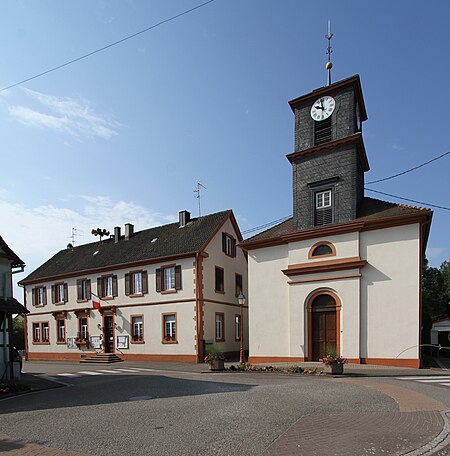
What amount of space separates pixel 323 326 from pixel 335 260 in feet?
10.4

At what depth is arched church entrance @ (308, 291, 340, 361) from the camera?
1716cm

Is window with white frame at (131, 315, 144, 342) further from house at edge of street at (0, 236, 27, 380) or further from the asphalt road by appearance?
the asphalt road

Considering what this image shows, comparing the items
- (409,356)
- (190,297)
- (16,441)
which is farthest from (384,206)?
(16,441)

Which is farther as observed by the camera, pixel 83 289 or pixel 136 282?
pixel 83 289

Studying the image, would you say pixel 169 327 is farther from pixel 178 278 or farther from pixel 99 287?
pixel 99 287

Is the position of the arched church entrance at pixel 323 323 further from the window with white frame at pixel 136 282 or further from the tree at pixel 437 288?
the tree at pixel 437 288

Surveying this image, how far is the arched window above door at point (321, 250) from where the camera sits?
57.8 ft

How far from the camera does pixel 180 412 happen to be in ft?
26.0

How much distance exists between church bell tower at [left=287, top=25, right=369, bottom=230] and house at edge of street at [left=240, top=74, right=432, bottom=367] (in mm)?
49

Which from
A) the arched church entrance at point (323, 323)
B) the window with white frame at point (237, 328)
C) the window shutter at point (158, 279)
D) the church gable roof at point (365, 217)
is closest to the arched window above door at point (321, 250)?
the church gable roof at point (365, 217)

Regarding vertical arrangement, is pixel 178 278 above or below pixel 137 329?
above

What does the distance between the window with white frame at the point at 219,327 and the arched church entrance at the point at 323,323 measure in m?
7.74

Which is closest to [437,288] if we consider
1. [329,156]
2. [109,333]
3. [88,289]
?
[329,156]

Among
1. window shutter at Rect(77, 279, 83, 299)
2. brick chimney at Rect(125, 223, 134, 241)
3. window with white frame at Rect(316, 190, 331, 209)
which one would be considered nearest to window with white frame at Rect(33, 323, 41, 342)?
window shutter at Rect(77, 279, 83, 299)
